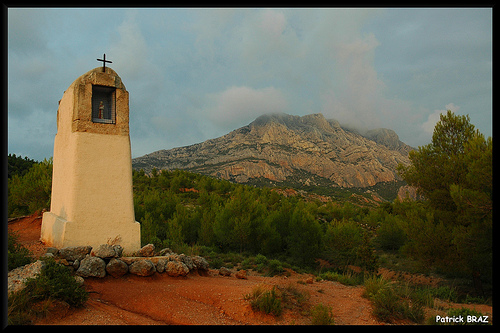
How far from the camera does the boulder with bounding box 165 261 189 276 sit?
7.09 meters

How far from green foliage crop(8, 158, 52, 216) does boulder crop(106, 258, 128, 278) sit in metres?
8.72

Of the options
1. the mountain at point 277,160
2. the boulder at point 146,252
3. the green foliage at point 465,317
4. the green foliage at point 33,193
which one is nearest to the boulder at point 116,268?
the boulder at point 146,252

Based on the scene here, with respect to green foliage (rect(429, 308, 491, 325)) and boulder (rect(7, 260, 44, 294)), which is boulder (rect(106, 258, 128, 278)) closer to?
boulder (rect(7, 260, 44, 294))

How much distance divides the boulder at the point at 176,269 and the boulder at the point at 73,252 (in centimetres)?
194

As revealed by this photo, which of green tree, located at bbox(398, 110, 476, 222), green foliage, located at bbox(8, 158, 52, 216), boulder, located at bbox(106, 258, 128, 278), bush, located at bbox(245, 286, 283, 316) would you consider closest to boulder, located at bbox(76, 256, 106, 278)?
boulder, located at bbox(106, 258, 128, 278)

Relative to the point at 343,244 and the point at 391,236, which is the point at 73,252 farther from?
the point at 391,236

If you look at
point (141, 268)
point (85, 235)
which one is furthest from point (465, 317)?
point (85, 235)

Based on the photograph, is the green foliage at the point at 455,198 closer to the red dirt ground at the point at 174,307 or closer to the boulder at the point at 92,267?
the red dirt ground at the point at 174,307

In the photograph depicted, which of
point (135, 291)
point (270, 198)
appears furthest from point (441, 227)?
point (270, 198)

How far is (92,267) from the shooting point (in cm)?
622

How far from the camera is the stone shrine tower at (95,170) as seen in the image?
24.5ft

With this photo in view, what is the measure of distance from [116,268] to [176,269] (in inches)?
55.0

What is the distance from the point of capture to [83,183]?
758cm

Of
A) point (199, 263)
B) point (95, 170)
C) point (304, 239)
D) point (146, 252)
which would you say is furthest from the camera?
point (304, 239)
